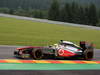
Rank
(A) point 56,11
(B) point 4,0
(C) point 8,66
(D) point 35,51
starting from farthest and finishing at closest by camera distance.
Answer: (A) point 56,11 < (B) point 4,0 < (D) point 35,51 < (C) point 8,66

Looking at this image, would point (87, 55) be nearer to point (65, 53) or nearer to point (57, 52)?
point (65, 53)

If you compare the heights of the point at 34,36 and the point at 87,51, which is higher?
the point at 34,36

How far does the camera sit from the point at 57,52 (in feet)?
36.1

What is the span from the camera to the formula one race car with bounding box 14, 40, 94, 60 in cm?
1059

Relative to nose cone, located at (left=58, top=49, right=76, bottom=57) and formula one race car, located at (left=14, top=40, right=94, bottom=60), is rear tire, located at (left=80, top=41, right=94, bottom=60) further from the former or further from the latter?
nose cone, located at (left=58, top=49, right=76, bottom=57)

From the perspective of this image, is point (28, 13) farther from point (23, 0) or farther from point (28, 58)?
point (28, 58)

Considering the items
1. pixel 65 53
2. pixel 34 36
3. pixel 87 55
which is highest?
pixel 34 36

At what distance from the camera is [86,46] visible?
1211 cm

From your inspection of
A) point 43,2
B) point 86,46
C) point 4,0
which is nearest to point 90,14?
point 43,2

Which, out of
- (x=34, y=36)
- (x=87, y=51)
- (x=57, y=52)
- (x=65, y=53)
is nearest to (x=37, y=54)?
(x=57, y=52)

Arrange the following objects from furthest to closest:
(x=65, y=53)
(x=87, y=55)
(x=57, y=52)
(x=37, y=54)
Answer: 1. (x=87, y=55)
2. (x=65, y=53)
3. (x=57, y=52)
4. (x=37, y=54)

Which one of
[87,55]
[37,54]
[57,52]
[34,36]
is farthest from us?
[34,36]

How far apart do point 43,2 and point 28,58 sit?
59363mm

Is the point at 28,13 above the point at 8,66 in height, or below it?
above
